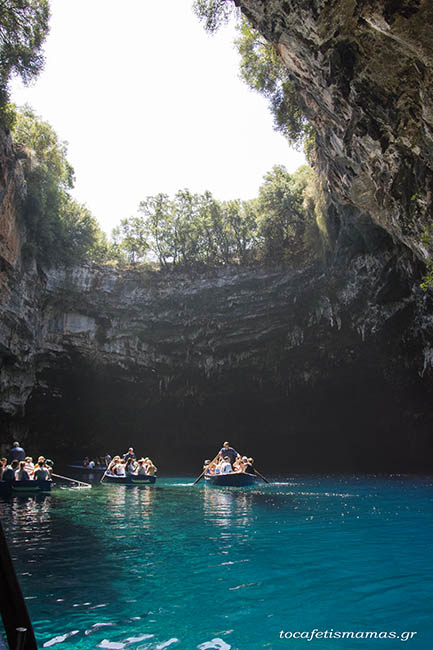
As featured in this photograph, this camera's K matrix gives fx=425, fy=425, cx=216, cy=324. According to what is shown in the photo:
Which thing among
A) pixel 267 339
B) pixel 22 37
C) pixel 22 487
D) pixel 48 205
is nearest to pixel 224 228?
pixel 267 339

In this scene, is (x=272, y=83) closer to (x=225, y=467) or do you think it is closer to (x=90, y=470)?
(x=225, y=467)

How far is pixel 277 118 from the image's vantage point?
20172 millimetres

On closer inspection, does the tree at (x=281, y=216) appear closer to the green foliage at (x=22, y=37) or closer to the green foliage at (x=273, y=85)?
the green foliage at (x=273, y=85)

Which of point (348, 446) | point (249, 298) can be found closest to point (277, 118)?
point (249, 298)

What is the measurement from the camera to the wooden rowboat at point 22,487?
43.5ft

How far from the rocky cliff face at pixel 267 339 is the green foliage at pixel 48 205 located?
119 centimetres

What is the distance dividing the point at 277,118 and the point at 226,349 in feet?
42.2

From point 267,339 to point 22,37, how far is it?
18509 mm

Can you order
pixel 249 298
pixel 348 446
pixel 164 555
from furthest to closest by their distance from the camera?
pixel 348 446
pixel 249 298
pixel 164 555

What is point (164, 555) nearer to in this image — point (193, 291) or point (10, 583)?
point (10, 583)

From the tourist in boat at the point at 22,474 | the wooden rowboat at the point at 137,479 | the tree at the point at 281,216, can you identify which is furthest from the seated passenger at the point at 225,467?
the tree at the point at 281,216

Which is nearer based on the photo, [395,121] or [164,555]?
[164,555]

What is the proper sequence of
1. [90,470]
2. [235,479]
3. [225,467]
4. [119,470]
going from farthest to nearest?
1. [90,470]
2. [119,470]
3. [225,467]
4. [235,479]

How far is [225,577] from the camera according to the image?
195 inches
